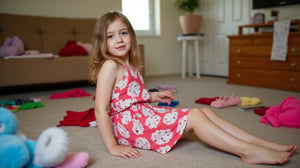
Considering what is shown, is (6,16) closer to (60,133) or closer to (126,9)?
(126,9)

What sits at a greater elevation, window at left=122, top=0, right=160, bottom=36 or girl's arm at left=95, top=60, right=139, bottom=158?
window at left=122, top=0, right=160, bottom=36

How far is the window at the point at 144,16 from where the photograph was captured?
3.87 m

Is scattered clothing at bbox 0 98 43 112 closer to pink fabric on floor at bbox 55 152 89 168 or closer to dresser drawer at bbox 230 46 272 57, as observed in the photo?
pink fabric on floor at bbox 55 152 89 168

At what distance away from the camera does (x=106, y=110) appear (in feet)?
3.18

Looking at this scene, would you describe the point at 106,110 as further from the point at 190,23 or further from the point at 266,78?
the point at 190,23

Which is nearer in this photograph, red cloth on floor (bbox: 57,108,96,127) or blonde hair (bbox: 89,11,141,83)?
blonde hair (bbox: 89,11,141,83)

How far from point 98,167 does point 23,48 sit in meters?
2.26

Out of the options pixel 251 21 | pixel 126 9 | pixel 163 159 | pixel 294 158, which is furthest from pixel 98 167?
pixel 126 9

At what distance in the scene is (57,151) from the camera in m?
0.66

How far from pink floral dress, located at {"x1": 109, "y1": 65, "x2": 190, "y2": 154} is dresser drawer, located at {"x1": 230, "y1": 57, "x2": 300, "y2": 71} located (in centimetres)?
193

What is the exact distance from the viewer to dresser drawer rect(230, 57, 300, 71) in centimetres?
240

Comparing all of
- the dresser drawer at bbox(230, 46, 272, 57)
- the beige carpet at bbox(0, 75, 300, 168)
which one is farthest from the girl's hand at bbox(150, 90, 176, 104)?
the dresser drawer at bbox(230, 46, 272, 57)

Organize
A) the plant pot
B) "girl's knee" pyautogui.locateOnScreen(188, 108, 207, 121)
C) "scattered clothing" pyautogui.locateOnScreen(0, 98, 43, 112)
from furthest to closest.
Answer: the plant pot < "scattered clothing" pyautogui.locateOnScreen(0, 98, 43, 112) < "girl's knee" pyautogui.locateOnScreen(188, 108, 207, 121)

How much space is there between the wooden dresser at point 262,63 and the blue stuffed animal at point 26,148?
2.38 metres
